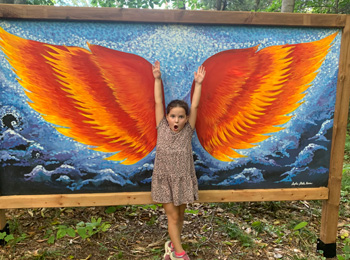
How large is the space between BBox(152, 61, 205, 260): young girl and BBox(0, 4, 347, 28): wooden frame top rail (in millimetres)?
397

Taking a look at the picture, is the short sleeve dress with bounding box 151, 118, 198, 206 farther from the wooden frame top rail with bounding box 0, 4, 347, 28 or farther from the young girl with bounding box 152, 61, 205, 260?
the wooden frame top rail with bounding box 0, 4, 347, 28

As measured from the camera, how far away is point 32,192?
225cm

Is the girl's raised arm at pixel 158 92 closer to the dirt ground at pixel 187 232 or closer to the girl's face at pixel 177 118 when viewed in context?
the girl's face at pixel 177 118

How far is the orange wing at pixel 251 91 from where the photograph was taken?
2.26 meters

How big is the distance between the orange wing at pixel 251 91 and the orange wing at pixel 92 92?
530 millimetres

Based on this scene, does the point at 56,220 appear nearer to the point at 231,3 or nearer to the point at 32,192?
the point at 32,192

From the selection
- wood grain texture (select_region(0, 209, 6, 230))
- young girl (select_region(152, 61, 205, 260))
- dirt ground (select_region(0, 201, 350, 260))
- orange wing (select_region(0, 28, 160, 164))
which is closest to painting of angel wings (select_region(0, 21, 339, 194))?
orange wing (select_region(0, 28, 160, 164))

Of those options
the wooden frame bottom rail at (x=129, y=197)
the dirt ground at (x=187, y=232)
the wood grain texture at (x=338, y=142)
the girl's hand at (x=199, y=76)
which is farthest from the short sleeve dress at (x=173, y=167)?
the wood grain texture at (x=338, y=142)

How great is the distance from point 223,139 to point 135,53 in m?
1.11

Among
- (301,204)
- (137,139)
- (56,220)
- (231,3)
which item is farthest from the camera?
(231,3)

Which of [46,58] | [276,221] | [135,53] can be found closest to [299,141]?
[276,221]

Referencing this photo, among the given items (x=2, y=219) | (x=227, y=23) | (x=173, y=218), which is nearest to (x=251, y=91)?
(x=227, y=23)

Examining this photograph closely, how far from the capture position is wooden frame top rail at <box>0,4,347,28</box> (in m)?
2.02

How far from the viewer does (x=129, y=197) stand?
7.52ft
